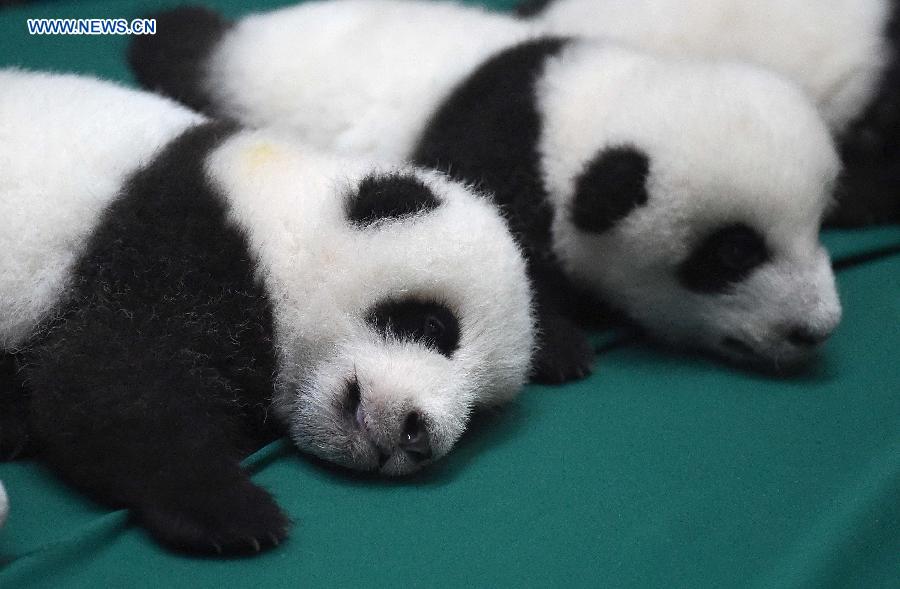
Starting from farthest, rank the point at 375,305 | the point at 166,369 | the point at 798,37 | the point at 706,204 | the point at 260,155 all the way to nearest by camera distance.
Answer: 1. the point at 798,37
2. the point at 706,204
3. the point at 260,155
4. the point at 375,305
5. the point at 166,369

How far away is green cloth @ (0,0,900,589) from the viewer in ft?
5.85

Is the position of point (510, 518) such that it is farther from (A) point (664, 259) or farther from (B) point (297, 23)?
(B) point (297, 23)

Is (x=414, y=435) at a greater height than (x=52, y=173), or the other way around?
(x=52, y=173)

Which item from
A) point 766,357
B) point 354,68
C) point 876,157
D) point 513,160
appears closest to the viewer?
point 766,357

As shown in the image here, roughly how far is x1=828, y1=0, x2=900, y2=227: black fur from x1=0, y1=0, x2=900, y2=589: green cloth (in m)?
1.05

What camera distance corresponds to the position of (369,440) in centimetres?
200

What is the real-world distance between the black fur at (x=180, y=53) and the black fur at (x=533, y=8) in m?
1.17

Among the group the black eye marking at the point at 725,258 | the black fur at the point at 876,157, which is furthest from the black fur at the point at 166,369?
the black fur at the point at 876,157

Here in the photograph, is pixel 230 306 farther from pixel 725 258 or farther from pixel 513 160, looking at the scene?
pixel 725 258

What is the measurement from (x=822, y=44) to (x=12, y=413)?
2.84 m

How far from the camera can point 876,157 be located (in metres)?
3.55

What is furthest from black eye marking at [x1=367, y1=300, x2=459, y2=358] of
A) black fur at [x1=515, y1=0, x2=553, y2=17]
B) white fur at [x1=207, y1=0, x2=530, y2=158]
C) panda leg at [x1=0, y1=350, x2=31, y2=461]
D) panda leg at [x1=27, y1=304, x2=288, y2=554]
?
black fur at [x1=515, y1=0, x2=553, y2=17]

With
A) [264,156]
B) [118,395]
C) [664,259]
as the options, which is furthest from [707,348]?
[118,395]

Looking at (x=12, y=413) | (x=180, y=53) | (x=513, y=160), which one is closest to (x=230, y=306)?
(x=12, y=413)
